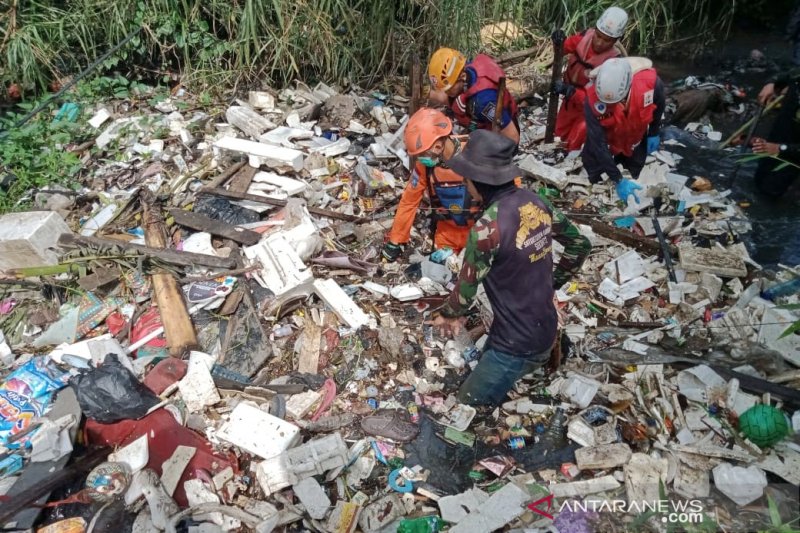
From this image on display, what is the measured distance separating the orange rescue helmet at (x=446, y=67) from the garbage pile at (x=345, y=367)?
1.31 meters

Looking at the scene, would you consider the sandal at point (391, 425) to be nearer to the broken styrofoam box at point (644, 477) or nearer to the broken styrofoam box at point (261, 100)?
the broken styrofoam box at point (644, 477)

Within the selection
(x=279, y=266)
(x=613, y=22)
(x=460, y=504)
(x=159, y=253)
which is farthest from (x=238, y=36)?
(x=460, y=504)

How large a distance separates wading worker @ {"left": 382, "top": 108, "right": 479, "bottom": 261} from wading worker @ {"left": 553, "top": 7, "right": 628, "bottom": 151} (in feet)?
7.80

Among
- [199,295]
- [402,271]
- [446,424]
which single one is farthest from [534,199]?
[199,295]

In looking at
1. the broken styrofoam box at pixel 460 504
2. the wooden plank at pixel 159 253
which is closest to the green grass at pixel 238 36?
the wooden plank at pixel 159 253

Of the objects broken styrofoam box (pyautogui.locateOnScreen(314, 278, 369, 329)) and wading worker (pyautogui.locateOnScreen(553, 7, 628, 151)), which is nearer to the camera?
broken styrofoam box (pyautogui.locateOnScreen(314, 278, 369, 329))

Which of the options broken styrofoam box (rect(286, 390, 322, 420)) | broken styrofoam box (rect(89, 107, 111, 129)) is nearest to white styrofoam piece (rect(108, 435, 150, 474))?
broken styrofoam box (rect(286, 390, 322, 420))

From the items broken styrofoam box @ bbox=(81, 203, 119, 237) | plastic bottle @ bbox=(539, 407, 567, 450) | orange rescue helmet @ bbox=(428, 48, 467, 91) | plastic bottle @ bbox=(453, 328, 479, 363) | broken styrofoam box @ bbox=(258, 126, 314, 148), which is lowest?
plastic bottle @ bbox=(539, 407, 567, 450)

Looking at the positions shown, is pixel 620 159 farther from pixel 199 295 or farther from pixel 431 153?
pixel 199 295

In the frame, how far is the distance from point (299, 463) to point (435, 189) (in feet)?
8.19

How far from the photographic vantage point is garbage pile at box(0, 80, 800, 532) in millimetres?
3199

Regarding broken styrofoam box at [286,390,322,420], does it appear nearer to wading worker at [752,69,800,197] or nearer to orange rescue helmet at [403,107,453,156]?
orange rescue helmet at [403,107,453,156]

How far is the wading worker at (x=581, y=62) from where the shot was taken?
5.80 metres

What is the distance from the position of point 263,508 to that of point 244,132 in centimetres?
467
